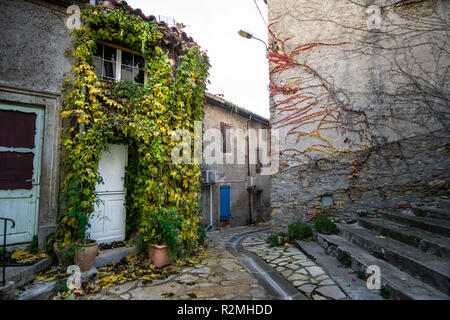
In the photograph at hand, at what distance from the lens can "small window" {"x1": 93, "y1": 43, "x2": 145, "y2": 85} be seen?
463 cm

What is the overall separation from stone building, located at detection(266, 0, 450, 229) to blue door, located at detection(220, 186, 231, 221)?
3.65 metres

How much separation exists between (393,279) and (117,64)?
5790 mm

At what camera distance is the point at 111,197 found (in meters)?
4.66

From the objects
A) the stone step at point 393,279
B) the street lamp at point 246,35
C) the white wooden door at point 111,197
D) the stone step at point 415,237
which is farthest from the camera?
the street lamp at point 246,35

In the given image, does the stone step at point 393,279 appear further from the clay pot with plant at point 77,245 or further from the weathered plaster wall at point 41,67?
the weathered plaster wall at point 41,67

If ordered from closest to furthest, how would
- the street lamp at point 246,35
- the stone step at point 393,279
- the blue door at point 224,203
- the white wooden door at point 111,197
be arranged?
the stone step at point 393,279
the white wooden door at point 111,197
the street lamp at point 246,35
the blue door at point 224,203

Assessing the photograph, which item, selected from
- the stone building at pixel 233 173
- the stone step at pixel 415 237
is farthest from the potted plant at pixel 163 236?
the stone building at pixel 233 173

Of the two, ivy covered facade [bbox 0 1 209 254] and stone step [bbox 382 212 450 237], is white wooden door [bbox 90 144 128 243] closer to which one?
ivy covered facade [bbox 0 1 209 254]

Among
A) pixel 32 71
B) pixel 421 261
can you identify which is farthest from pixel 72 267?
pixel 421 261

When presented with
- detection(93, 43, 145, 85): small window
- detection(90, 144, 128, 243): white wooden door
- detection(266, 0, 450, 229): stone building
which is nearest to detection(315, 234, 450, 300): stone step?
detection(266, 0, 450, 229): stone building

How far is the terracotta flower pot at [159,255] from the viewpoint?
4.01 meters

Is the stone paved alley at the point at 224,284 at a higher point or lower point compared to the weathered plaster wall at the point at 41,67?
lower
